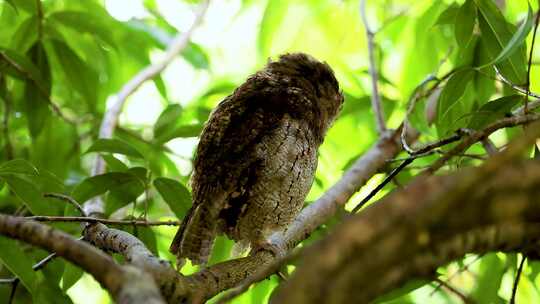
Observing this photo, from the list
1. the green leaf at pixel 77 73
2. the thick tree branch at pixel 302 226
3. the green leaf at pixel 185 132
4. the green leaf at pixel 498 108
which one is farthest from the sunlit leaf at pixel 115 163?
the green leaf at pixel 498 108

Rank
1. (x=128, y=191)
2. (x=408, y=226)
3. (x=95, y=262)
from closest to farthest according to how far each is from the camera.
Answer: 1. (x=408, y=226)
2. (x=95, y=262)
3. (x=128, y=191)

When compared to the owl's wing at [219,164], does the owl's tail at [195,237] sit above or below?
below

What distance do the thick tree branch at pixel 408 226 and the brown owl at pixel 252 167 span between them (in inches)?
33.7

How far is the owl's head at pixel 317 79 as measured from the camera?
176cm

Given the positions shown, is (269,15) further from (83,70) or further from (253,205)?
(253,205)

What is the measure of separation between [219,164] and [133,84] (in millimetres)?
1026

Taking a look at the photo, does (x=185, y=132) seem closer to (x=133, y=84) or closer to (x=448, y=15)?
(x=133, y=84)

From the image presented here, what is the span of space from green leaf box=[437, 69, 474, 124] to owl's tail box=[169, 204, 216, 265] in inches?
22.9

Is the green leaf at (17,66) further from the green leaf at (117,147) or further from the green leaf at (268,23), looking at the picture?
the green leaf at (268,23)

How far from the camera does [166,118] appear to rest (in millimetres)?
1938

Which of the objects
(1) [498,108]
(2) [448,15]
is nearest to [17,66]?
(2) [448,15]

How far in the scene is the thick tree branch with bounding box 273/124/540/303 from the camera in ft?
1.80

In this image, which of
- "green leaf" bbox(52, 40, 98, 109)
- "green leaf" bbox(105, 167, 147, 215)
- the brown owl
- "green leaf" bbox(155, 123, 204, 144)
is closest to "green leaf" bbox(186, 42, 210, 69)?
A: "green leaf" bbox(52, 40, 98, 109)

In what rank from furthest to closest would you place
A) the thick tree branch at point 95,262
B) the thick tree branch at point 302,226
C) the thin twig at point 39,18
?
the thin twig at point 39,18, the thick tree branch at point 302,226, the thick tree branch at point 95,262
